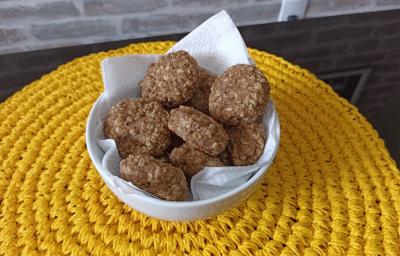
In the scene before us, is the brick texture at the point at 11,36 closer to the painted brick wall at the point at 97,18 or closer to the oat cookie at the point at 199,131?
the painted brick wall at the point at 97,18

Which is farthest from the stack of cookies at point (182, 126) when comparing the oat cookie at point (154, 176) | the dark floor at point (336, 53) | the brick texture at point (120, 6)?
the brick texture at point (120, 6)

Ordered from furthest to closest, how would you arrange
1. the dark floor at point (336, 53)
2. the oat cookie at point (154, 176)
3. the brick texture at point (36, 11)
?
the brick texture at point (36, 11) → the dark floor at point (336, 53) → the oat cookie at point (154, 176)

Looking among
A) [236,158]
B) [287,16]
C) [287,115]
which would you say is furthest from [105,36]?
[236,158]

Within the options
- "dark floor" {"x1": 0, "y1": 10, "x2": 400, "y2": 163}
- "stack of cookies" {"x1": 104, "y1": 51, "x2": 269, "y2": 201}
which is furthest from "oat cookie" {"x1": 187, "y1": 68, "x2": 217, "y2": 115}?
"dark floor" {"x1": 0, "y1": 10, "x2": 400, "y2": 163}

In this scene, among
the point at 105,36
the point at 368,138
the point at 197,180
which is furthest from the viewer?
the point at 105,36

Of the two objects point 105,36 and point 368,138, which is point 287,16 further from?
point 368,138

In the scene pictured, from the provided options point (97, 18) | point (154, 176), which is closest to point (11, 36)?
point (97, 18)

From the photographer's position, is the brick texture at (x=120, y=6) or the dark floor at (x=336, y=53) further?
the brick texture at (x=120, y=6)
